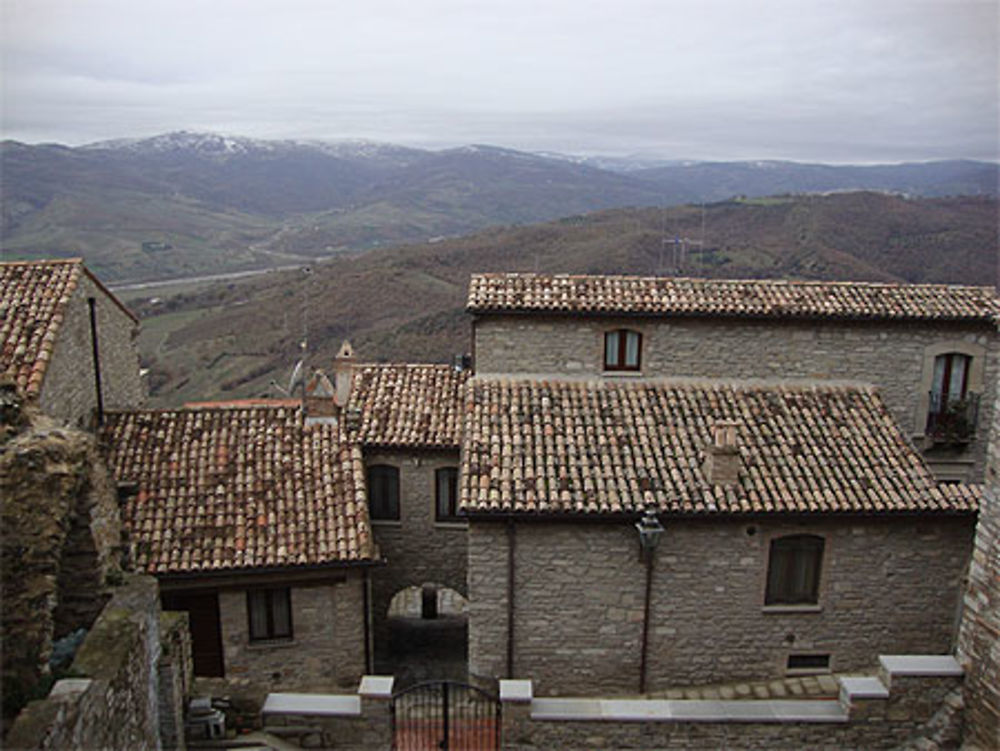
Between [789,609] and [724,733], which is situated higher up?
[789,609]

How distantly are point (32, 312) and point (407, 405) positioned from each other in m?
7.36

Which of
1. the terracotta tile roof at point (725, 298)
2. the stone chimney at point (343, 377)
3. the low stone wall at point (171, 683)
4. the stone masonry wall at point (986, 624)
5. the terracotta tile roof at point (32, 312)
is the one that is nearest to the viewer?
the low stone wall at point (171, 683)

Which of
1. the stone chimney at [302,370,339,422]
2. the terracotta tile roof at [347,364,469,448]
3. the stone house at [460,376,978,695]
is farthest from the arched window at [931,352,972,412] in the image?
the stone chimney at [302,370,339,422]

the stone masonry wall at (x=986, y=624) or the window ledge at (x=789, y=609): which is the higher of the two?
the stone masonry wall at (x=986, y=624)

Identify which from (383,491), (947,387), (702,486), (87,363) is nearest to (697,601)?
(702,486)

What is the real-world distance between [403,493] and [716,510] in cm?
691

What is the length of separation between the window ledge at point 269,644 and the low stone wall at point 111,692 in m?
4.55

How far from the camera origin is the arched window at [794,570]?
42.3 feet

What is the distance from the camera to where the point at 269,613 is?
13.4 m

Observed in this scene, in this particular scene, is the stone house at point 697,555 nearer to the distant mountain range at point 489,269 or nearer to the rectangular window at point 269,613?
the rectangular window at point 269,613

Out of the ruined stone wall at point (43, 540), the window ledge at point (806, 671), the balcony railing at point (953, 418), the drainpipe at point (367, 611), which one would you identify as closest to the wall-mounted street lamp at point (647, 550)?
the window ledge at point (806, 671)

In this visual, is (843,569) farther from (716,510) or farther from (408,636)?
(408,636)

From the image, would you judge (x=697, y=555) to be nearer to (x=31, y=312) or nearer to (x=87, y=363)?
(x=87, y=363)

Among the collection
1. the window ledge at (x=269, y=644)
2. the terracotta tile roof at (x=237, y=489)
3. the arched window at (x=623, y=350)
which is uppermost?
the arched window at (x=623, y=350)
